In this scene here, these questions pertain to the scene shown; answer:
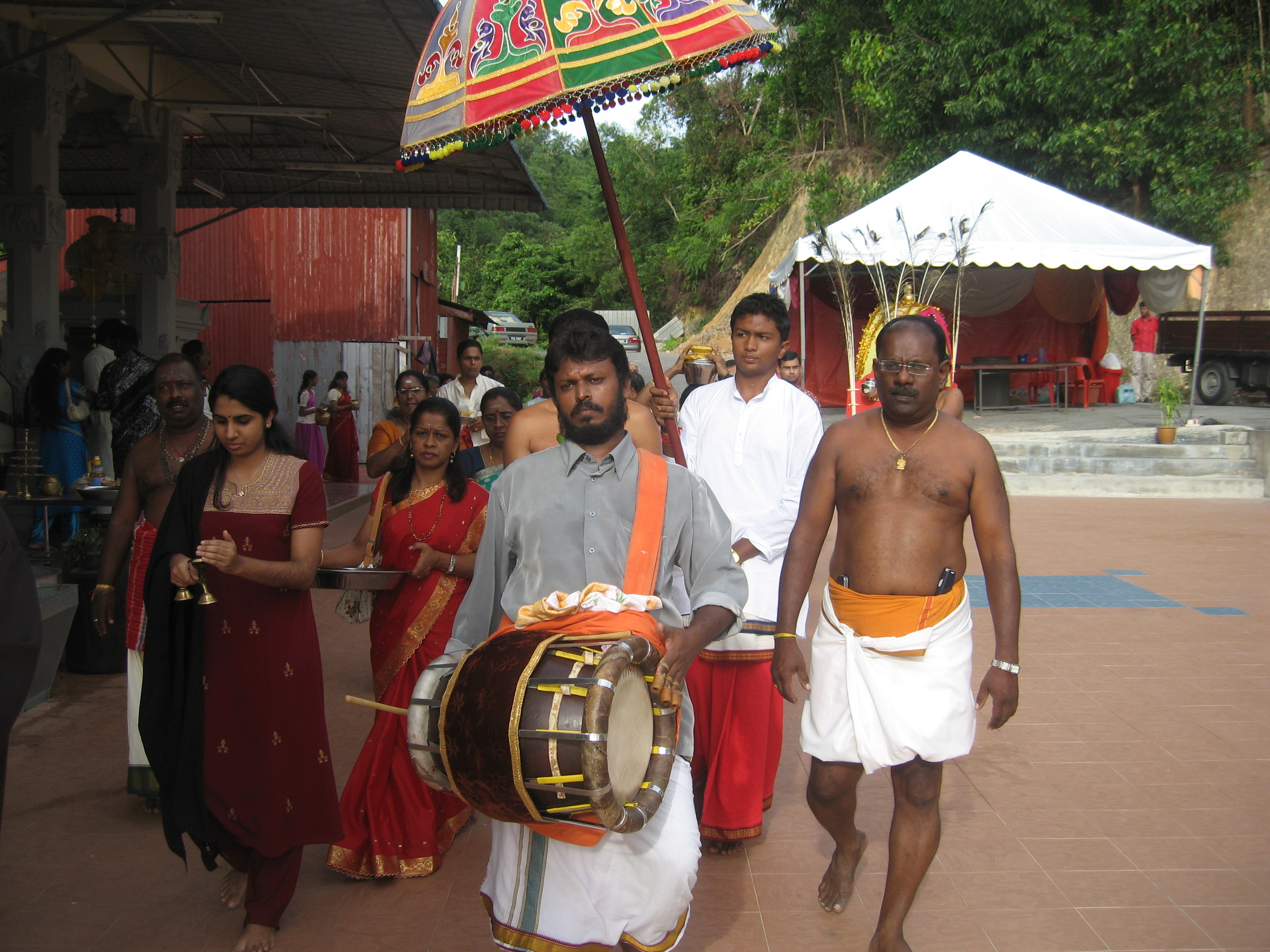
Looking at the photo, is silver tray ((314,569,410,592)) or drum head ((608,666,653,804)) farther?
silver tray ((314,569,410,592))

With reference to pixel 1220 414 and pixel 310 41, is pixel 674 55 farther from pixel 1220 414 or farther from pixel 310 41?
pixel 1220 414

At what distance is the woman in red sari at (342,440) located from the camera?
15.8m

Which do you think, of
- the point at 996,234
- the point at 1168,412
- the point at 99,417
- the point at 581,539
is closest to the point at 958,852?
the point at 581,539

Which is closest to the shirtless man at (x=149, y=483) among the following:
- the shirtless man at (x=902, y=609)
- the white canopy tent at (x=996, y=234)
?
the shirtless man at (x=902, y=609)

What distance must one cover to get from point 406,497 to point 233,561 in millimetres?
1157

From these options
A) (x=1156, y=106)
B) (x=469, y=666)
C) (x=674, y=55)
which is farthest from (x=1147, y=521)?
(x=1156, y=106)

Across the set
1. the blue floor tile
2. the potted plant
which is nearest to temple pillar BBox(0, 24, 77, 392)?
the blue floor tile

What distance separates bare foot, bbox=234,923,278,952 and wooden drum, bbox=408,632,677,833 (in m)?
1.28

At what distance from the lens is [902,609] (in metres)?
3.30

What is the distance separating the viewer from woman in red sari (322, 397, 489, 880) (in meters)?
3.92

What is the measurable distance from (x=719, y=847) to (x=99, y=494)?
4618 millimetres

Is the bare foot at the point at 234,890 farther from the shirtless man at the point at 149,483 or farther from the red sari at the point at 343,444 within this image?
the red sari at the point at 343,444

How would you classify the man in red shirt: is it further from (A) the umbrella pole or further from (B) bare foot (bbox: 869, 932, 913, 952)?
(B) bare foot (bbox: 869, 932, 913, 952)

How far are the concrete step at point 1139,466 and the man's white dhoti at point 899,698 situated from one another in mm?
11817
